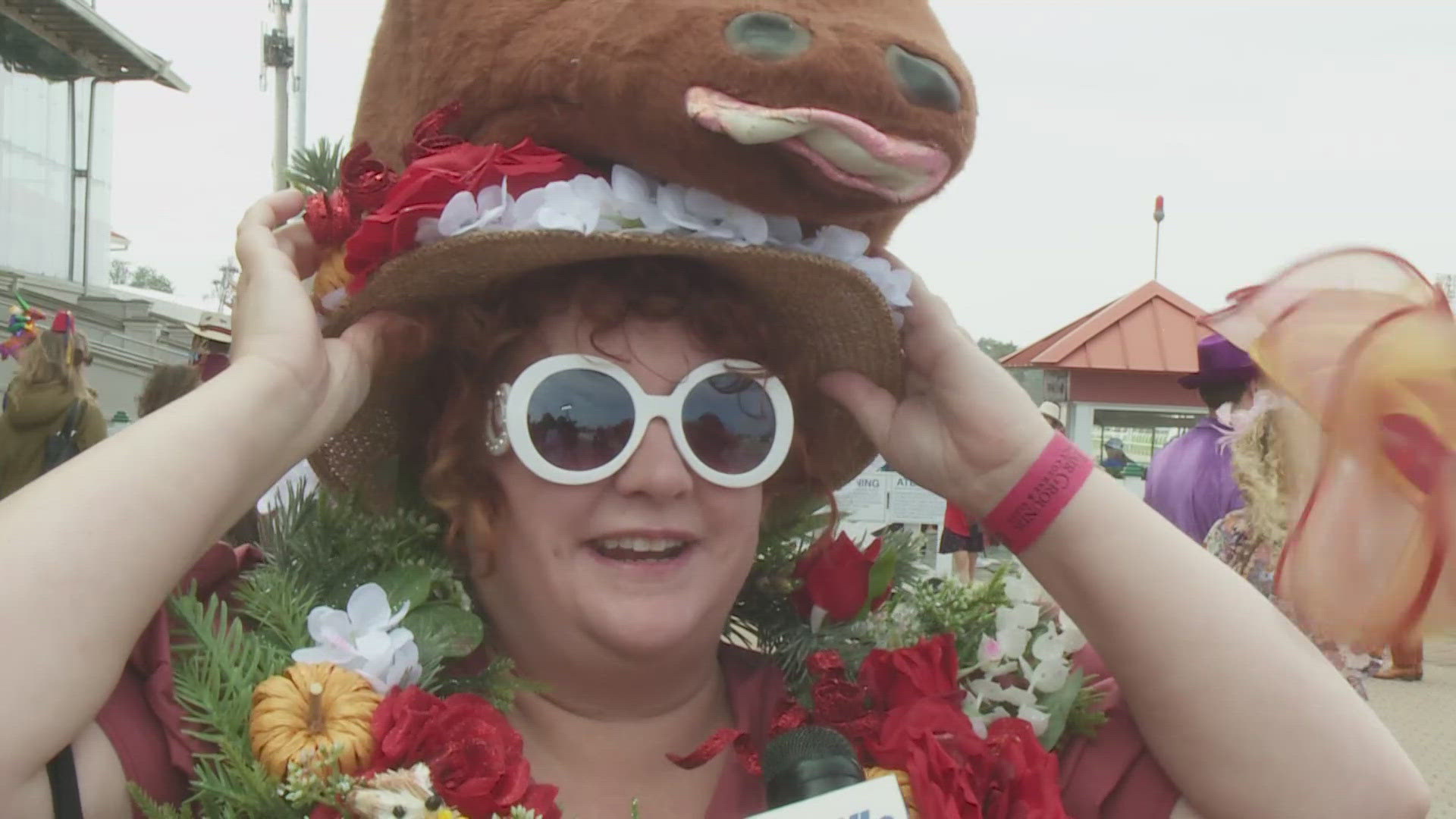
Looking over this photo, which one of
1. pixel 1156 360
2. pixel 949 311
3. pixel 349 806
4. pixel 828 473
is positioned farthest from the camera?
pixel 1156 360

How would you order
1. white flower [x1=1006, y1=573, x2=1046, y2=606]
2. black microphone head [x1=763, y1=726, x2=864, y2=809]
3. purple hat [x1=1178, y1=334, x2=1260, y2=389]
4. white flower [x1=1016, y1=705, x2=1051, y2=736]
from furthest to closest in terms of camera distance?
purple hat [x1=1178, y1=334, x2=1260, y2=389] → white flower [x1=1006, y1=573, x2=1046, y2=606] → white flower [x1=1016, y1=705, x2=1051, y2=736] → black microphone head [x1=763, y1=726, x2=864, y2=809]

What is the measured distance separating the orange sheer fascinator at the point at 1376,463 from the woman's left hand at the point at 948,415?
35 centimetres

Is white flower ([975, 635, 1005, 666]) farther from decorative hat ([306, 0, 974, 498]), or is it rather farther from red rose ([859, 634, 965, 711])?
decorative hat ([306, 0, 974, 498])

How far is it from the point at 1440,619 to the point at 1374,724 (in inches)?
6.1

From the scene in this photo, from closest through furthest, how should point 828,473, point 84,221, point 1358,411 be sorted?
point 1358,411 < point 828,473 < point 84,221

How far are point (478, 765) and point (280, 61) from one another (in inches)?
577

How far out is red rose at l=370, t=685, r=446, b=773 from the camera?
4.48ft

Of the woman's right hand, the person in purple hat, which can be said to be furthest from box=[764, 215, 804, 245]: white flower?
the person in purple hat

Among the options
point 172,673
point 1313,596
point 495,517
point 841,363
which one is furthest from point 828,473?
point 172,673

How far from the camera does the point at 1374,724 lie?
1.44m

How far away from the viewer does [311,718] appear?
1.38m

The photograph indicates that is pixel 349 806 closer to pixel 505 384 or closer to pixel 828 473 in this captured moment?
pixel 505 384

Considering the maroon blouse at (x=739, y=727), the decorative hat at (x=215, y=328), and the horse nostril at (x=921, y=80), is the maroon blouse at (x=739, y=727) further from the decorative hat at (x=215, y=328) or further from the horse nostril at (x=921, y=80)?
the decorative hat at (x=215, y=328)

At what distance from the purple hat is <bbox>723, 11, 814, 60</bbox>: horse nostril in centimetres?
301
